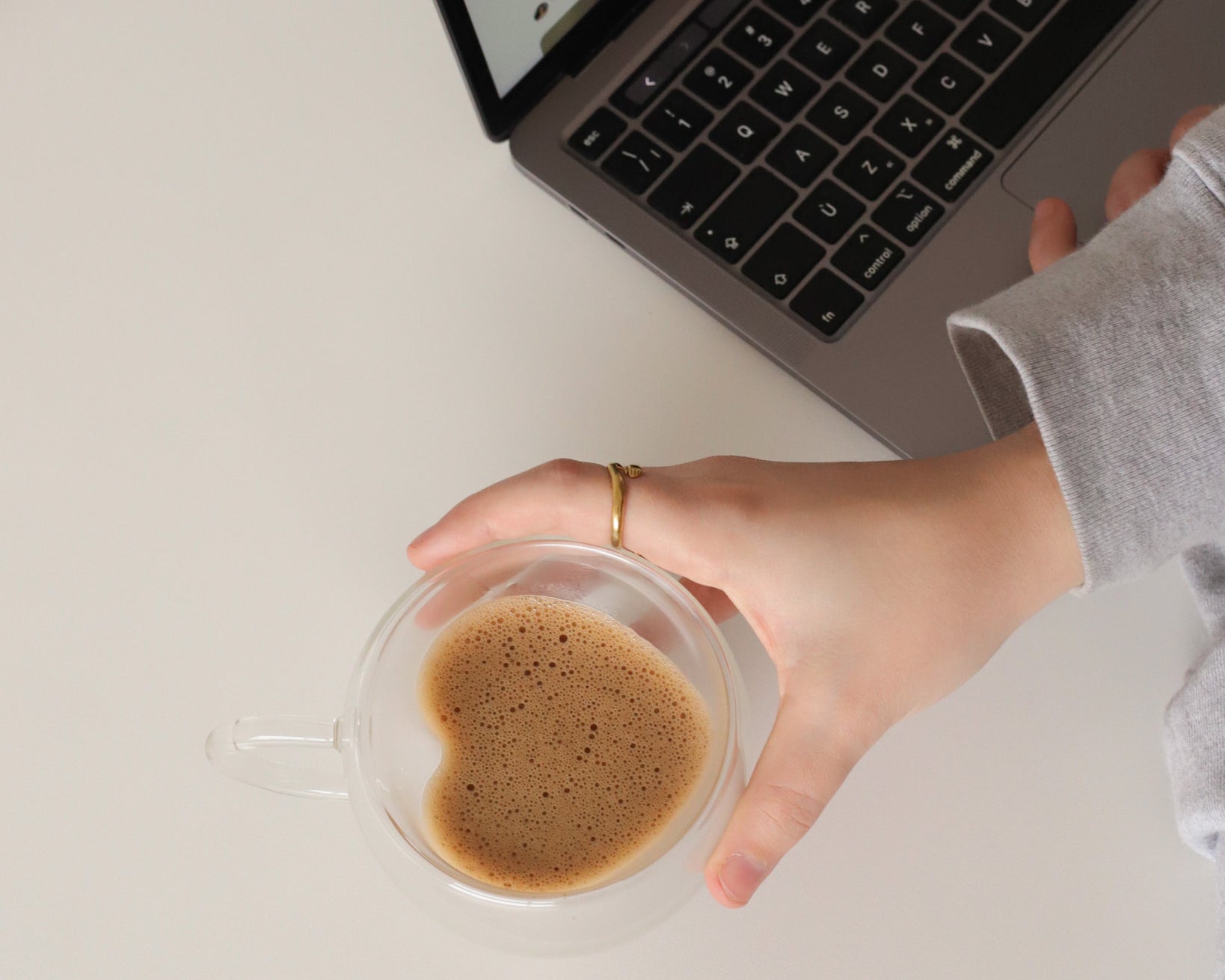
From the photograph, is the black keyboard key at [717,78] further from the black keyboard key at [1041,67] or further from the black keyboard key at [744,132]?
the black keyboard key at [1041,67]

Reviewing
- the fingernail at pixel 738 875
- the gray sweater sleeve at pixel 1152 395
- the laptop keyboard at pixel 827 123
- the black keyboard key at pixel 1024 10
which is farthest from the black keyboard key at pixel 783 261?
the fingernail at pixel 738 875

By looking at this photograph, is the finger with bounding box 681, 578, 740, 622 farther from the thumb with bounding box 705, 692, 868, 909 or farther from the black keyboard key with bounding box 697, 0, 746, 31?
the black keyboard key with bounding box 697, 0, 746, 31

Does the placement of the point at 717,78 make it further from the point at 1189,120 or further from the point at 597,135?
the point at 1189,120

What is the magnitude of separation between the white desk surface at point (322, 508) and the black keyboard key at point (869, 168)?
12 cm

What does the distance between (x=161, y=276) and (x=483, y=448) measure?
23 cm

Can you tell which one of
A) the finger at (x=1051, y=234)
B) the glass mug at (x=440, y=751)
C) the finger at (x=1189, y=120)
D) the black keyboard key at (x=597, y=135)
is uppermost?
the finger at (x=1189, y=120)

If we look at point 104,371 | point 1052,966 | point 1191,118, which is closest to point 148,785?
point 104,371

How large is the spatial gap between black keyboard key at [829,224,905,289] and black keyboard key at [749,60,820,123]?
88 mm

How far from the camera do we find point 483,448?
0.64 meters

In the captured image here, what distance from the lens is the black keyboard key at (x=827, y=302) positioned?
0.63 meters

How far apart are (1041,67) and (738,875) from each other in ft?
1.66

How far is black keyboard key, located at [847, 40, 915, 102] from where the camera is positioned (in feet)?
2.22

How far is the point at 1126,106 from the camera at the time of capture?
68 cm

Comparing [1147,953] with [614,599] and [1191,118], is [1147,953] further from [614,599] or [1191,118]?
[1191,118]
